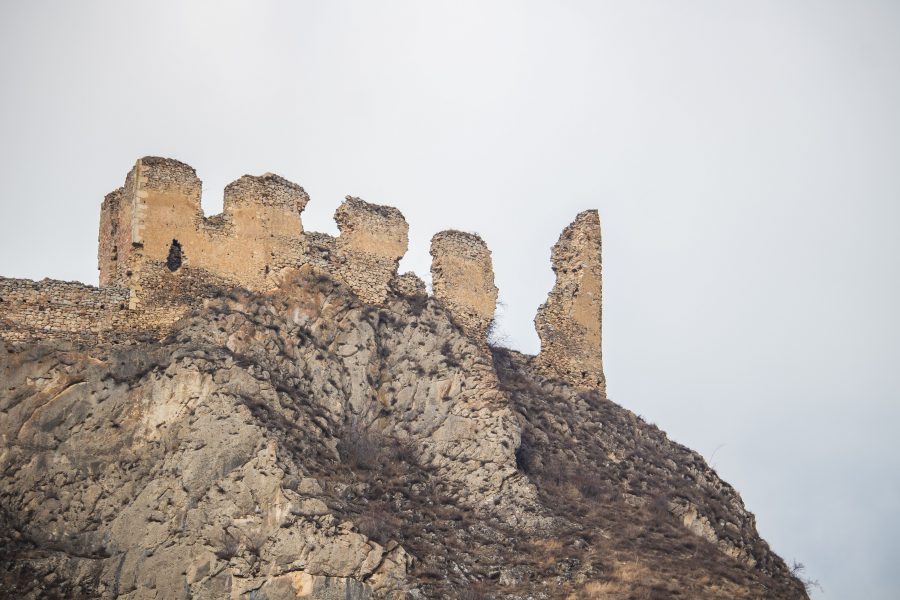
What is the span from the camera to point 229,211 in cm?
3356

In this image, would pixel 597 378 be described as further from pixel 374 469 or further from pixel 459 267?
pixel 374 469

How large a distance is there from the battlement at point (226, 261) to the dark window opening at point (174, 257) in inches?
0.9

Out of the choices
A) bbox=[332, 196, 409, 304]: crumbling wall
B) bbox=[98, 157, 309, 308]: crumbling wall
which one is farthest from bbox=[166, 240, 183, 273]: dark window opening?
bbox=[332, 196, 409, 304]: crumbling wall

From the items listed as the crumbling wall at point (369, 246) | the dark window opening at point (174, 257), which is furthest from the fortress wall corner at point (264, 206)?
the dark window opening at point (174, 257)

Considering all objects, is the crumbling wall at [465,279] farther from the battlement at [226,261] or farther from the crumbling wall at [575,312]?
the crumbling wall at [575,312]

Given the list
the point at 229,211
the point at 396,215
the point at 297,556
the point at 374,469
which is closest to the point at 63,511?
the point at 297,556

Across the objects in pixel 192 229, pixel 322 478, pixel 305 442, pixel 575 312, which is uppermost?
pixel 192 229

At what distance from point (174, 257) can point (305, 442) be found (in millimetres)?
5867

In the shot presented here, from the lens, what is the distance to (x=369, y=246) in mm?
35219

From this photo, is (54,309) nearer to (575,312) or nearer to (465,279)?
(465,279)

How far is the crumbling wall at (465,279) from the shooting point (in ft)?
120

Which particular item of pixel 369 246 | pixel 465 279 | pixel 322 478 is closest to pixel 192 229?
pixel 369 246

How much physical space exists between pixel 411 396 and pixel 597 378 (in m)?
7.63

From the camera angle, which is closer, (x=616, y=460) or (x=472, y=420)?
(x=472, y=420)
